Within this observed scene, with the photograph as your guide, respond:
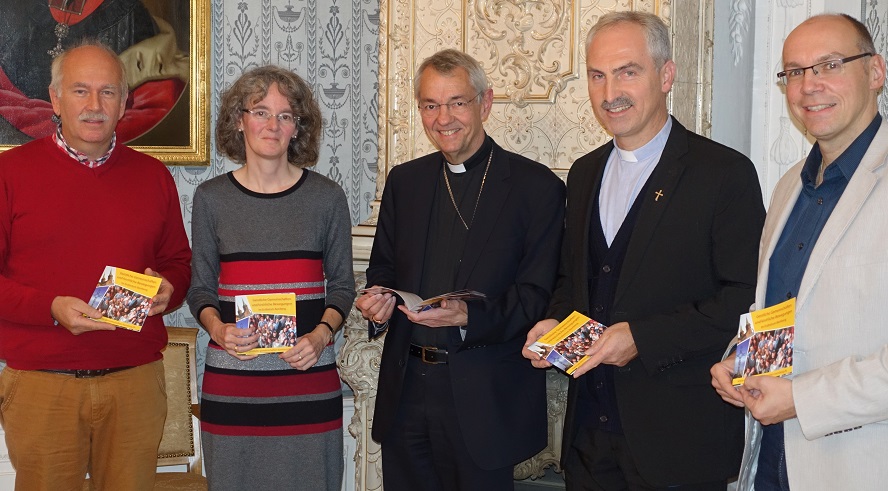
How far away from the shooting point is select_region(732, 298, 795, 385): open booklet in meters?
2.40

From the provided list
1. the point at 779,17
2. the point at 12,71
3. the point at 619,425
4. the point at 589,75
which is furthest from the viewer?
the point at 12,71

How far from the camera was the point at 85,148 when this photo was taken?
3613mm

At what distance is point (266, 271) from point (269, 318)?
0.27 meters

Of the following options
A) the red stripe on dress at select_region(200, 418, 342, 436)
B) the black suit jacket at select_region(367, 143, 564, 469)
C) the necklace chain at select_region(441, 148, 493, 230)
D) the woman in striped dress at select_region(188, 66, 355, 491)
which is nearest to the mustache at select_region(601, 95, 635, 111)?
the black suit jacket at select_region(367, 143, 564, 469)

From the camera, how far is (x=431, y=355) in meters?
3.31

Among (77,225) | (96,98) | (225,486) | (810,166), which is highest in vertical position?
(96,98)

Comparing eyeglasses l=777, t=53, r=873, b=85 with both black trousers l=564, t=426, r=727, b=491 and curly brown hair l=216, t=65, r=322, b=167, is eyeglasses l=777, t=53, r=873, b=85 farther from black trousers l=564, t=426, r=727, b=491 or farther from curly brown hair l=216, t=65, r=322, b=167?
curly brown hair l=216, t=65, r=322, b=167

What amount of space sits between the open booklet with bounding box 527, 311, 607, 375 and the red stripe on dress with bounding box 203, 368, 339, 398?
111 centimetres

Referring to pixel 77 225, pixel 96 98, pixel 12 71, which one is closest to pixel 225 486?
pixel 77 225

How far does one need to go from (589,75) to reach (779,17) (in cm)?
134

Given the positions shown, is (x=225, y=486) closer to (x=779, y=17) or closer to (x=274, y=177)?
(x=274, y=177)

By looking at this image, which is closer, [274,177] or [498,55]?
[274,177]

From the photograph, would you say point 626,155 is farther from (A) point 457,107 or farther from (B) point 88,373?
(B) point 88,373

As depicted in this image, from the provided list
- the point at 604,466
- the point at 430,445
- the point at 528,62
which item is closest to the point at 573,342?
the point at 604,466
